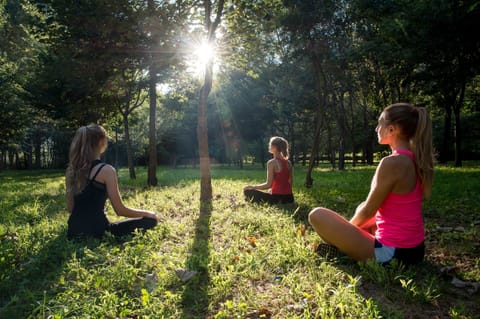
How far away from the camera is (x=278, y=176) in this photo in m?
7.41

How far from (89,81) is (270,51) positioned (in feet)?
27.9

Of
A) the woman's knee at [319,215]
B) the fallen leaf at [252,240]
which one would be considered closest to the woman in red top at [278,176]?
the fallen leaf at [252,240]

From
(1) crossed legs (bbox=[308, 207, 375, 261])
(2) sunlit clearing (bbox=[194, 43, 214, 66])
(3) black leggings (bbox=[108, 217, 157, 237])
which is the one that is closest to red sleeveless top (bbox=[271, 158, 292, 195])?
(3) black leggings (bbox=[108, 217, 157, 237])

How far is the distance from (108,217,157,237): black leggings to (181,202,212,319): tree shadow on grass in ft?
2.65

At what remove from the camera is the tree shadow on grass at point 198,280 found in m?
2.88

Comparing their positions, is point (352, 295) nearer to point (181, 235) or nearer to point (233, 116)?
point (181, 235)

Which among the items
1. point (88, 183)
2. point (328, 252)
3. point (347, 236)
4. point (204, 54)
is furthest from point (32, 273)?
point (204, 54)

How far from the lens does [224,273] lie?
358 centimetres

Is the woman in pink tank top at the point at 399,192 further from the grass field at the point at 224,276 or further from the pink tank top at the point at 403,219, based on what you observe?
the grass field at the point at 224,276

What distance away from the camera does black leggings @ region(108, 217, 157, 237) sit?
15.9 ft

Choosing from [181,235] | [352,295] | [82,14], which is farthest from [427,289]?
[82,14]

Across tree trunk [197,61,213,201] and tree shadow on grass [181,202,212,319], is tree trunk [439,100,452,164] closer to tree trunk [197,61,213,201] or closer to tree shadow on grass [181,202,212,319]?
tree trunk [197,61,213,201]

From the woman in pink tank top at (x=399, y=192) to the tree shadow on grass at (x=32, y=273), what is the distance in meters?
3.26

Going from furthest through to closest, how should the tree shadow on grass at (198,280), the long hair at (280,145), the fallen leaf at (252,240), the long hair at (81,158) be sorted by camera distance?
the long hair at (280,145), the fallen leaf at (252,240), the long hair at (81,158), the tree shadow on grass at (198,280)
